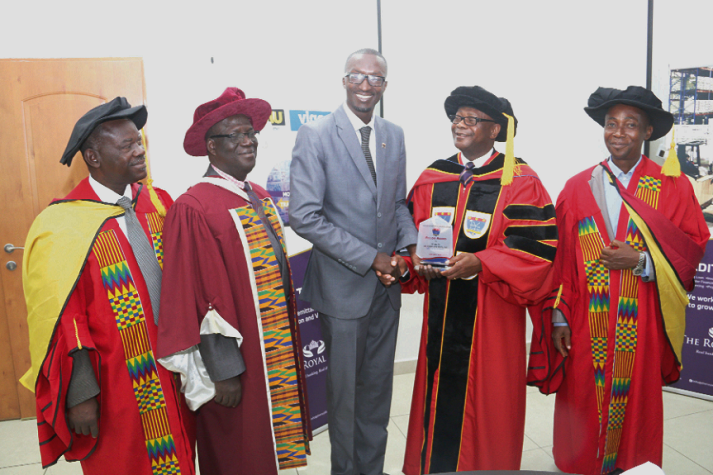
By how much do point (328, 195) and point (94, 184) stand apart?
964 mm

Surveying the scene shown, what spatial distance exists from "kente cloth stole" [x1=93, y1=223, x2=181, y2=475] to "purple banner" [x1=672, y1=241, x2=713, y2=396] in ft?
11.9

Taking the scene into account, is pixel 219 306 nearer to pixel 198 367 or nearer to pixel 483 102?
pixel 198 367

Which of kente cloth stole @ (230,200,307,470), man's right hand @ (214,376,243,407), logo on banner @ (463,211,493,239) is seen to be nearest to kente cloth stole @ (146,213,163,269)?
kente cloth stole @ (230,200,307,470)

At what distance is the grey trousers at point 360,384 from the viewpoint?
90.7 inches

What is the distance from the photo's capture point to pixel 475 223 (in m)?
2.29

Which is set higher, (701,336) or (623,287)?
(623,287)

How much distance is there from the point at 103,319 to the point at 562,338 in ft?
7.00

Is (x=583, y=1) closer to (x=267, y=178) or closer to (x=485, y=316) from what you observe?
(x=267, y=178)

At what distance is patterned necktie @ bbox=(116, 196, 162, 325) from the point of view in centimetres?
189

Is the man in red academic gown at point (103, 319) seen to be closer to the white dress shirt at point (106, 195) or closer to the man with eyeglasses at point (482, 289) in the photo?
the white dress shirt at point (106, 195)

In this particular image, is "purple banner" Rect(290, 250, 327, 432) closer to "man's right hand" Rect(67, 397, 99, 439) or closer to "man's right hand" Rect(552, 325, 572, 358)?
"man's right hand" Rect(552, 325, 572, 358)

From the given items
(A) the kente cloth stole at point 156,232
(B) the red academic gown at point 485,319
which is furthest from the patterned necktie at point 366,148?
(A) the kente cloth stole at point 156,232

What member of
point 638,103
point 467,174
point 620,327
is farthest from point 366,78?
point 620,327

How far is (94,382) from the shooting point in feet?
5.69
